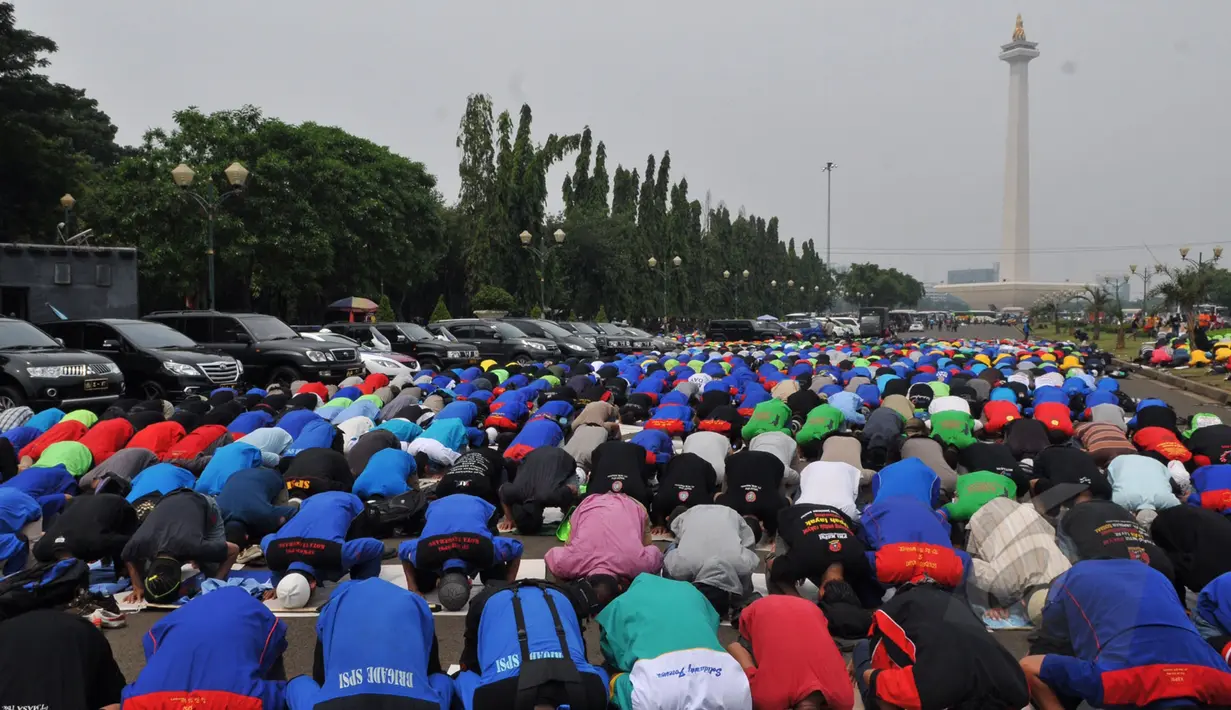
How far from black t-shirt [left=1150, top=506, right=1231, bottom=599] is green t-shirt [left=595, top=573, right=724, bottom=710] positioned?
12.7ft

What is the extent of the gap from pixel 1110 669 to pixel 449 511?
468 cm

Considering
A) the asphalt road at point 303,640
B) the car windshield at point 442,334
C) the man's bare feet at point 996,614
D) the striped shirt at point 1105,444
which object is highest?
the car windshield at point 442,334

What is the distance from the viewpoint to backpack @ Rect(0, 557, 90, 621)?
6.14 m

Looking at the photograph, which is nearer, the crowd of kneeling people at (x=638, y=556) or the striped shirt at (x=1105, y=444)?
the crowd of kneeling people at (x=638, y=556)

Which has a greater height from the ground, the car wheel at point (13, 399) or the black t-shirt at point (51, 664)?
the car wheel at point (13, 399)

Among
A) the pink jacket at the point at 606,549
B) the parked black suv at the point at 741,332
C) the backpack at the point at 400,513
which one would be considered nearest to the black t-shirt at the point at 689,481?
the pink jacket at the point at 606,549

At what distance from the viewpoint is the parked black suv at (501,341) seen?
29250 mm

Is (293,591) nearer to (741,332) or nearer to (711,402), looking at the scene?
(711,402)

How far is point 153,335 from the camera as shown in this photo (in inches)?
752

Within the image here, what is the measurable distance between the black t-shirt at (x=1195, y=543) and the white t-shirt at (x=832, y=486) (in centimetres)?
261

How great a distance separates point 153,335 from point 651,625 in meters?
16.8

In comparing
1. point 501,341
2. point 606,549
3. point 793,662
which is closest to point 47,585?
point 606,549

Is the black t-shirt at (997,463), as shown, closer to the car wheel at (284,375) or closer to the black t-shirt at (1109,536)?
the black t-shirt at (1109,536)

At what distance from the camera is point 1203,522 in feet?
23.3
